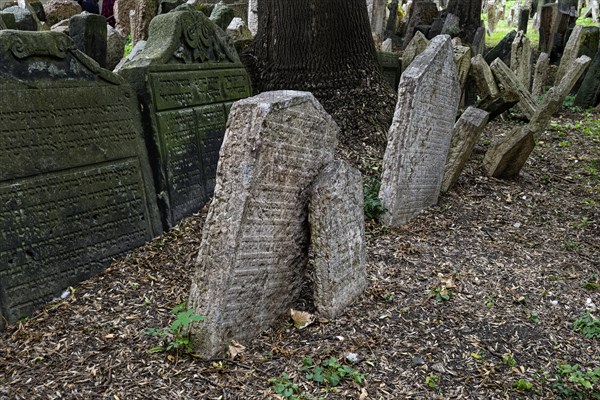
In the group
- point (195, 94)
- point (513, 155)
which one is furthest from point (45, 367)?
point (513, 155)

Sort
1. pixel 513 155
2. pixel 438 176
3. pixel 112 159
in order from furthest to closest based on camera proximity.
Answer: pixel 513 155
pixel 438 176
pixel 112 159

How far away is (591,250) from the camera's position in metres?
4.72

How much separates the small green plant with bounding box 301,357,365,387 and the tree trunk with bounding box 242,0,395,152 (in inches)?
135

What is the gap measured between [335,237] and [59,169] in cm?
190

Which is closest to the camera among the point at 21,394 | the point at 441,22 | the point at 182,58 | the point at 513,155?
the point at 21,394

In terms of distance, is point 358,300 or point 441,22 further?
point 441,22

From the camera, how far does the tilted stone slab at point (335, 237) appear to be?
3.25 meters

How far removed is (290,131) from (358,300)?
4.24 ft

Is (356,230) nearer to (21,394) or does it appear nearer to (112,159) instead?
(112,159)

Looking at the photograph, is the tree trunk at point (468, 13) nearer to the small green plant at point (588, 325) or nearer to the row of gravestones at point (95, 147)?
the row of gravestones at point (95, 147)

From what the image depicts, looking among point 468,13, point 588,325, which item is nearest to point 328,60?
point 588,325

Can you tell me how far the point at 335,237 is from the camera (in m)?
3.34

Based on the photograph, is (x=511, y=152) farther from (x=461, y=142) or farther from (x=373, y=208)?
(x=373, y=208)

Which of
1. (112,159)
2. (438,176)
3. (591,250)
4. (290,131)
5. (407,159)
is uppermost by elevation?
(290,131)
